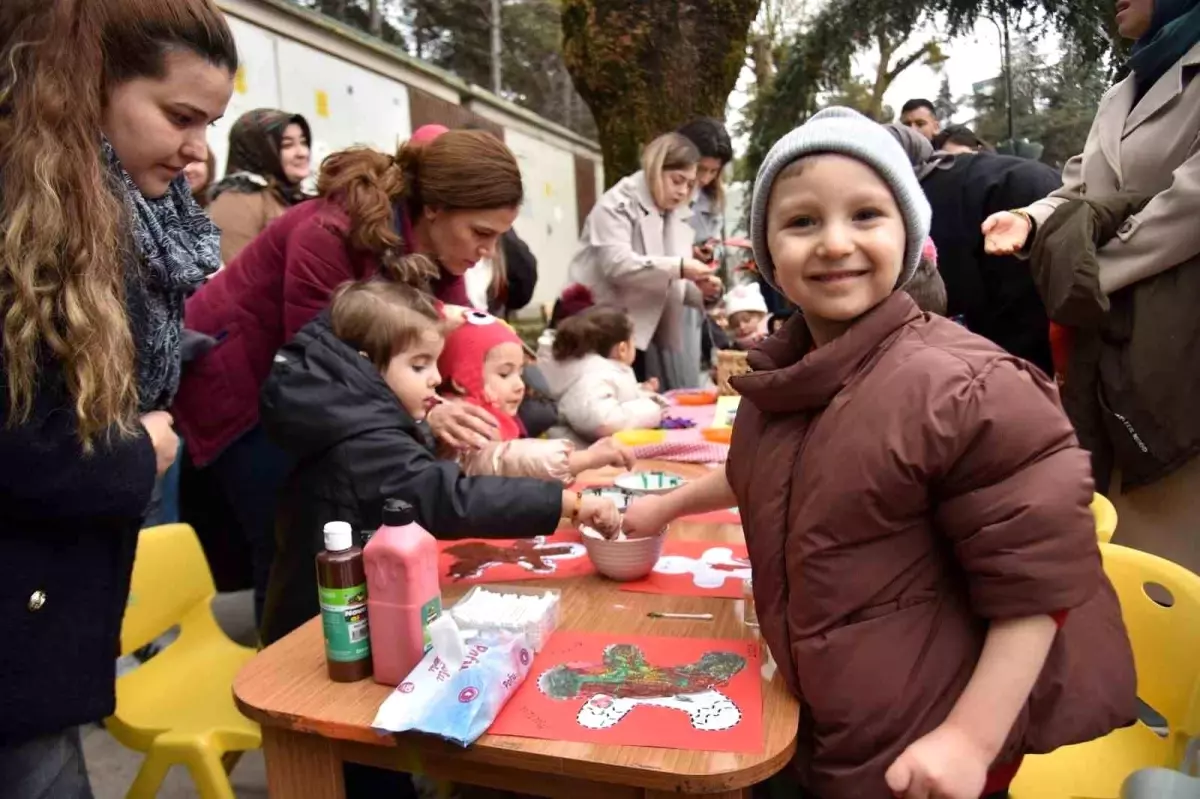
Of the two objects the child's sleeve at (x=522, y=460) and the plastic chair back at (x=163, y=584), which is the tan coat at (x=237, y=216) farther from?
the child's sleeve at (x=522, y=460)

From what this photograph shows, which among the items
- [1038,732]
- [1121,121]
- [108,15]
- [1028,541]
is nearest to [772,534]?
[1028,541]

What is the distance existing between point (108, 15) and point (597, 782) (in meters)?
1.15

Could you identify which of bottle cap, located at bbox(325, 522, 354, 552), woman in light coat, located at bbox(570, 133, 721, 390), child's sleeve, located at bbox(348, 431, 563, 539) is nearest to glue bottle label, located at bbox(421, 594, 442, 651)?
bottle cap, located at bbox(325, 522, 354, 552)

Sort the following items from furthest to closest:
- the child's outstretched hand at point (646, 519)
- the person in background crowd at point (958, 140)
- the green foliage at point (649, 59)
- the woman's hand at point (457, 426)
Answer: the green foliage at point (649, 59) → the person in background crowd at point (958, 140) → the woman's hand at point (457, 426) → the child's outstretched hand at point (646, 519)

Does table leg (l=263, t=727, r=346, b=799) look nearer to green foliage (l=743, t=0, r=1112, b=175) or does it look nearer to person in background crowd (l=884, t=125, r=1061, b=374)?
person in background crowd (l=884, t=125, r=1061, b=374)

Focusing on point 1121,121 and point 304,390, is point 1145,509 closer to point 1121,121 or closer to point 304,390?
point 1121,121

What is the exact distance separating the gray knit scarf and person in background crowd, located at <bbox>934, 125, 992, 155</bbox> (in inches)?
126

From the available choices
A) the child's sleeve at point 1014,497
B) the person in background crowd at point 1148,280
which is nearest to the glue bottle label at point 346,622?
the child's sleeve at point 1014,497

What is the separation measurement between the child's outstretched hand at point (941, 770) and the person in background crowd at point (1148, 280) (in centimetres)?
140

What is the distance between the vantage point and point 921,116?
4.14 m

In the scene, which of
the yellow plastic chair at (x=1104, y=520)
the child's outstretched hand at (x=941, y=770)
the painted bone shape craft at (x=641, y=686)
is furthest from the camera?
the yellow plastic chair at (x=1104, y=520)

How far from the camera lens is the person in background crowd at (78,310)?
1.07 meters

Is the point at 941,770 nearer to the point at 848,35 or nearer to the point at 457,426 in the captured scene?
the point at 457,426

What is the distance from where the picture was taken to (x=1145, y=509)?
2.23 metres
